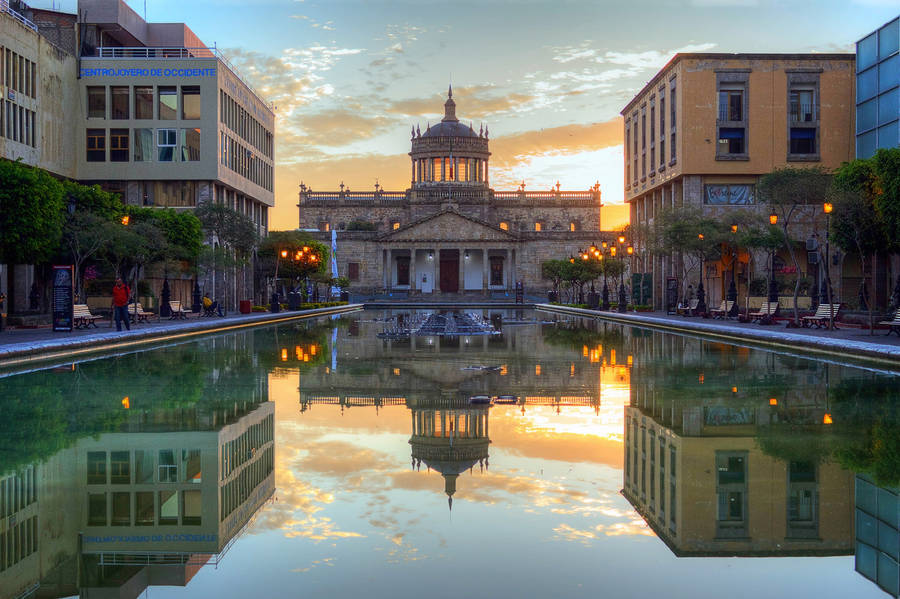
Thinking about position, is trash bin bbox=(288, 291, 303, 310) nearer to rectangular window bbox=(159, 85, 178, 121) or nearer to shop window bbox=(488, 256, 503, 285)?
rectangular window bbox=(159, 85, 178, 121)

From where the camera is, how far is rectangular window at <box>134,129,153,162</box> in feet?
178

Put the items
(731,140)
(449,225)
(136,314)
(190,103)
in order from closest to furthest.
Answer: (136,314) < (190,103) < (731,140) < (449,225)

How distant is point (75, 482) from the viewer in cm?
688

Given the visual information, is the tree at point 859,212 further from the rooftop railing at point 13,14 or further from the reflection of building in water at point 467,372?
the rooftop railing at point 13,14

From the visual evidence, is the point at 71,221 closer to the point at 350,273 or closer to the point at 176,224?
the point at 176,224

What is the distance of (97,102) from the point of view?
5397cm

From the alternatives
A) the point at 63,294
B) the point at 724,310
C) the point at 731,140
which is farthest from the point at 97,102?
the point at 731,140

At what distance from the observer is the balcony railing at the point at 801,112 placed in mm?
54438

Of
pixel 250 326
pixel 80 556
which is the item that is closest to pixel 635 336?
pixel 250 326

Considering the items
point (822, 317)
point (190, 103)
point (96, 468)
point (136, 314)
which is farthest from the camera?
point (190, 103)

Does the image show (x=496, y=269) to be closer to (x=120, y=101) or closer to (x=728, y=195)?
(x=728, y=195)

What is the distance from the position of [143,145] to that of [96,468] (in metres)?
50.9

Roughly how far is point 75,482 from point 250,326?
98.4 ft

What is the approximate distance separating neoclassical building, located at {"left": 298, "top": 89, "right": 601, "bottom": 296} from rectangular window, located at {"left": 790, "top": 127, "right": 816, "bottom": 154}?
3952 cm
